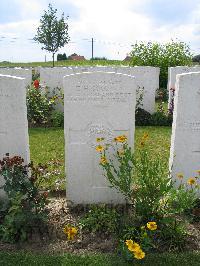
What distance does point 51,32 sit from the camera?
29625 mm

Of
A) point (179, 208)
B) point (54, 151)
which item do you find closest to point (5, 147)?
point (179, 208)

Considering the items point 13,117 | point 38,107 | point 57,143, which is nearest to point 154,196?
point 13,117

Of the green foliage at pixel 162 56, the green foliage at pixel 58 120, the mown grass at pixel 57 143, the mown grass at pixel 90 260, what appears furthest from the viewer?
the green foliage at pixel 162 56

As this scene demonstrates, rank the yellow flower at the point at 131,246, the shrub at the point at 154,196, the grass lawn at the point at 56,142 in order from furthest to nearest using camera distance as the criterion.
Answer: the grass lawn at the point at 56,142 → the shrub at the point at 154,196 → the yellow flower at the point at 131,246

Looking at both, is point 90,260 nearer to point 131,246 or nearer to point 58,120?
point 131,246

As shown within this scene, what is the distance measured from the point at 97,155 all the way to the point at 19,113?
1.07 metres

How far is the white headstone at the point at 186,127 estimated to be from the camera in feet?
15.1

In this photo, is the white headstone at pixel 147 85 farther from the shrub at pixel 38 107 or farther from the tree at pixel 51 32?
the tree at pixel 51 32

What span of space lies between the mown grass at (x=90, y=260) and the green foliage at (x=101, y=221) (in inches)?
16.0

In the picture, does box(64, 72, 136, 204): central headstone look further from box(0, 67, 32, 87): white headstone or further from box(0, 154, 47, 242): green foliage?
box(0, 67, 32, 87): white headstone

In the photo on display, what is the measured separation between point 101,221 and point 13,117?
1.57 metres

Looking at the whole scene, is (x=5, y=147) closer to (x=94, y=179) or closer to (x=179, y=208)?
(x=94, y=179)

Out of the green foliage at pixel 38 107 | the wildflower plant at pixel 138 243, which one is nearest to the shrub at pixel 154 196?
the wildflower plant at pixel 138 243

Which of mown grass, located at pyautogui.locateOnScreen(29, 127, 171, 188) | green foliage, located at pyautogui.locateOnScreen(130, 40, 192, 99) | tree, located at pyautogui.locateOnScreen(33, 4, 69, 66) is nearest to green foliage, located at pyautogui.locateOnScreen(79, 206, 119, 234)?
mown grass, located at pyautogui.locateOnScreen(29, 127, 171, 188)
